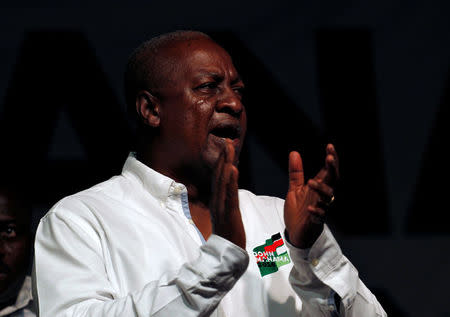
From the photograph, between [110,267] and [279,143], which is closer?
[110,267]

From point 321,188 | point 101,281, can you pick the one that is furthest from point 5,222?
point 321,188

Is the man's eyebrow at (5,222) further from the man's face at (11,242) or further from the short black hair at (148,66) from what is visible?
the short black hair at (148,66)

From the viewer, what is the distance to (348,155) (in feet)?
10.7

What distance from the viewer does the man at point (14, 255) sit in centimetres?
299

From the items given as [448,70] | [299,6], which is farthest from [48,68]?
[448,70]

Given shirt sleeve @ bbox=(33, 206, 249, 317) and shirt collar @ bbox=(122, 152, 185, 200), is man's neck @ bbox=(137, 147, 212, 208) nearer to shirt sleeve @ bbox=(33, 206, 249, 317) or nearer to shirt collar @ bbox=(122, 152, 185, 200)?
shirt collar @ bbox=(122, 152, 185, 200)

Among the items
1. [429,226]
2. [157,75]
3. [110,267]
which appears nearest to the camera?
[110,267]

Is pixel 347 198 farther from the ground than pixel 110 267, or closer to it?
closer to it

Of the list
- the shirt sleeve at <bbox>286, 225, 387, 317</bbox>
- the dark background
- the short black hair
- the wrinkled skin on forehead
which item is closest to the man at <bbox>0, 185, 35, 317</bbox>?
the dark background

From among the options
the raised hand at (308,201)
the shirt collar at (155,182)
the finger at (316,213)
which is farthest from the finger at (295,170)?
the shirt collar at (155,182)

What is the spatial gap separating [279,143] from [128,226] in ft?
5.69

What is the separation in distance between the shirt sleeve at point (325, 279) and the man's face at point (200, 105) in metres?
0.35

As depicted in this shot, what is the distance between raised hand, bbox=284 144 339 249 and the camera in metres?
1.45

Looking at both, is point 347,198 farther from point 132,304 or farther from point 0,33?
point 132,304
